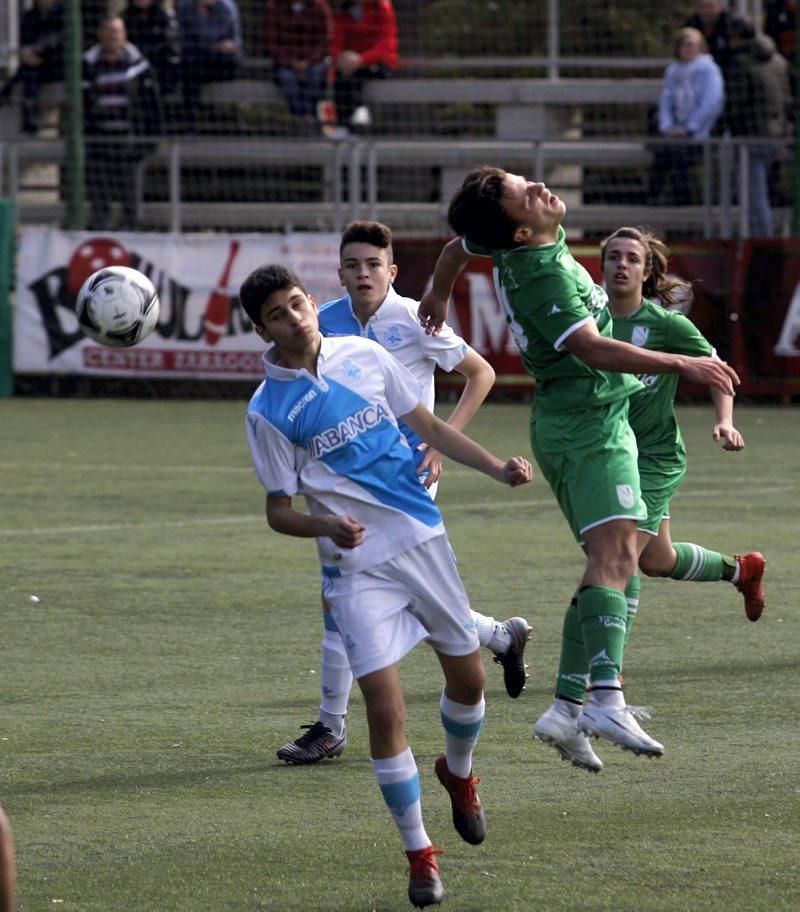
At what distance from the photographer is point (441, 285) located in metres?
6.77

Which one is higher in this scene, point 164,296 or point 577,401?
point 577,401

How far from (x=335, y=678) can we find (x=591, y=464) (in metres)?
1.27

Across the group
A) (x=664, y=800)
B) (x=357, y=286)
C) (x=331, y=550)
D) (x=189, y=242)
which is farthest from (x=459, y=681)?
(x=189, y=242)

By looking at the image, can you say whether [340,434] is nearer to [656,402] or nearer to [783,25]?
[656,402]

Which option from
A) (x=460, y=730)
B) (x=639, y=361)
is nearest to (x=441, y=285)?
(x=639, y=361)

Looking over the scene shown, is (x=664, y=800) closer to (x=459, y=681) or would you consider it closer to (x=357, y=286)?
(x=459, y=681)

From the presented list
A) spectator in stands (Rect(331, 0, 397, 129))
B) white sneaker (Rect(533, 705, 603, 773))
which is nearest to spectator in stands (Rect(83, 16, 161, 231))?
spectator in stands (Rect(331, 0, 397, 129))

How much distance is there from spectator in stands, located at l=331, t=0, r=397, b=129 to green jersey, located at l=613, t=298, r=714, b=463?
15.2 m

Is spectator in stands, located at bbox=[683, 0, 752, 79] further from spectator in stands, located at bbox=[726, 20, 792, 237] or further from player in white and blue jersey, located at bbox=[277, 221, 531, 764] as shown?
player in white and blue jersey, located at bbox=[277, 221, 531, 764]

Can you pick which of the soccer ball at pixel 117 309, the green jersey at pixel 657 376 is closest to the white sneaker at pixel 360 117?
the soccer ball at pixel 117 309

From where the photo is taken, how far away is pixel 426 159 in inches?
870

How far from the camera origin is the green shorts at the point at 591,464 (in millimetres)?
6277

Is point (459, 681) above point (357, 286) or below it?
below

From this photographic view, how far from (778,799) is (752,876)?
86cm
